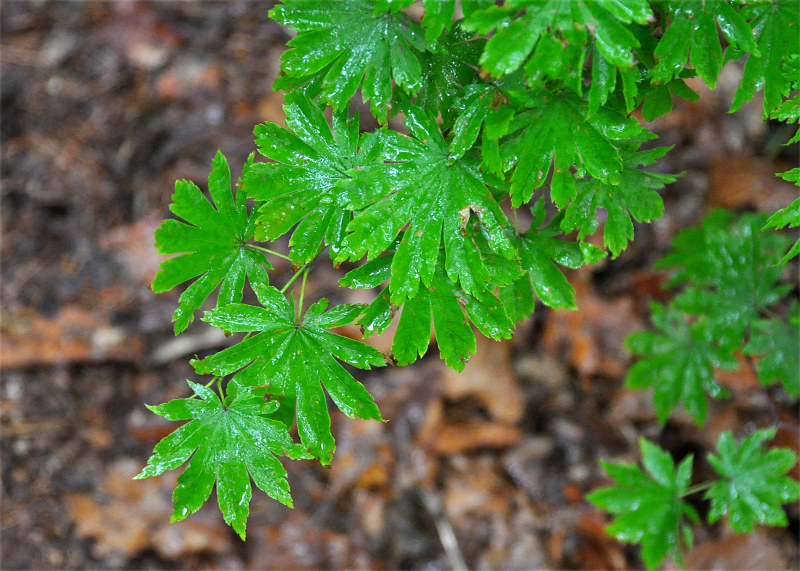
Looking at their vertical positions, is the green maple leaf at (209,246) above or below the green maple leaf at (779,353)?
above

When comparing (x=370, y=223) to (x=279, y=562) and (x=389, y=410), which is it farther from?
(x=279, y=562)

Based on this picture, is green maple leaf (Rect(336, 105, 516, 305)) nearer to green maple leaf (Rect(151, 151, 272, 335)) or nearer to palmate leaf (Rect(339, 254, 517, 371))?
palmate leaf (Rect(339, 254, 517, 371))

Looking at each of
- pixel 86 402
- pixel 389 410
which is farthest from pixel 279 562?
pixel 86 402

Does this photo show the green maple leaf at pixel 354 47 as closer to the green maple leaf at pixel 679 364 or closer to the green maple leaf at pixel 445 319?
the green maple leaf at pixel 445 319

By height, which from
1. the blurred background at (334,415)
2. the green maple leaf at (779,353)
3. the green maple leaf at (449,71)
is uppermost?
the green maple leaf at (449,71)

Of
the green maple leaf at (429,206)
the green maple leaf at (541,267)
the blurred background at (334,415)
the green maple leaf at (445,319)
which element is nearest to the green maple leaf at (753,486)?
the blurred background at (334,415)

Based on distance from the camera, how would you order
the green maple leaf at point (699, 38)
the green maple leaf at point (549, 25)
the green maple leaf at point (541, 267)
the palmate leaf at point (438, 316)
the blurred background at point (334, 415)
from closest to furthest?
the green maple leaf at point (549, 25) < the green maple leaf at point (699, 38) < the palmate leaf at point (438, 316) < the green maple leaf at point (541, 267) < the blurred background at point (334, 415)

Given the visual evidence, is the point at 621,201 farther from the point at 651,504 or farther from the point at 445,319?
the point at 651,504

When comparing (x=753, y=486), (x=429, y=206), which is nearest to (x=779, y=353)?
(x=753, y=486)
